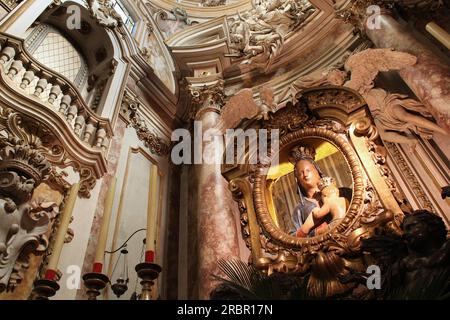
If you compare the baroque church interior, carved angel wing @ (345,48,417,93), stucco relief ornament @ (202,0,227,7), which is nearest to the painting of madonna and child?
the baroque church interior

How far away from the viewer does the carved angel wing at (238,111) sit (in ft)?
17.1

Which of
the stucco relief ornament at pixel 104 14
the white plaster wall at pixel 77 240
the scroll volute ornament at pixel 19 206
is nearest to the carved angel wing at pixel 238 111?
the white plaster wall at pixel 77 240

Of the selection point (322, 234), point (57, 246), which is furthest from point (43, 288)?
point (322, 234)

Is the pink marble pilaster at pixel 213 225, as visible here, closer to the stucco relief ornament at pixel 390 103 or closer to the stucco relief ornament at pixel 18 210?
the stucco relief ornament at pixel 18 210

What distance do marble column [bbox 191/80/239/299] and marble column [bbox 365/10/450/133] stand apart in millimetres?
2292

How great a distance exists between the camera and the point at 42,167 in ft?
10.5

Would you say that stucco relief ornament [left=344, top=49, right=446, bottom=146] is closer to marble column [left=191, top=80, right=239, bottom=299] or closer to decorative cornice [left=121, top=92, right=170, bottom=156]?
marble column [left=191, top=80, right=239, bottom=299]

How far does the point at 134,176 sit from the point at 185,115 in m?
1.97

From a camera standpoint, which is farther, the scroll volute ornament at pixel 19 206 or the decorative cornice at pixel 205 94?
the decorative cornice at pixel 205 94

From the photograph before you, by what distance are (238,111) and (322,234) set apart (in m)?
2.27

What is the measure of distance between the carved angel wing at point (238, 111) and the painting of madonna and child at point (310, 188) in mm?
859
